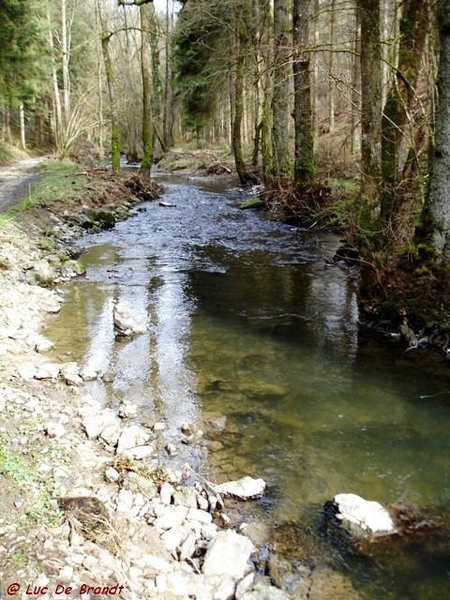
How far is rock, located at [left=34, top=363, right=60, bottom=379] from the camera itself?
587 cm

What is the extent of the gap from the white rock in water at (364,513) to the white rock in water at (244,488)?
0.61 metres

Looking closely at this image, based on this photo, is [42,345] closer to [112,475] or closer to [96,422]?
[96,422]

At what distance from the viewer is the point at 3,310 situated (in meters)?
7.82

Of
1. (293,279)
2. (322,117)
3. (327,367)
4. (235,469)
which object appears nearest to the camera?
(235,469)

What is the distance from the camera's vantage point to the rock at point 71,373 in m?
5.98

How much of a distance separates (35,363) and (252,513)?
332cm

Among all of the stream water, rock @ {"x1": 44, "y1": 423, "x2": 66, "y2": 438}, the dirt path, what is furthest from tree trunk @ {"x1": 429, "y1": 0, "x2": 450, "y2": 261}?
the dirt path

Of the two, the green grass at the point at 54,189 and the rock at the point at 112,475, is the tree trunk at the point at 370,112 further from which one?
the green grass at the point at 54,189

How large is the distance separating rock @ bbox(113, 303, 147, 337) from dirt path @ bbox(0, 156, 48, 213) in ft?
26.2

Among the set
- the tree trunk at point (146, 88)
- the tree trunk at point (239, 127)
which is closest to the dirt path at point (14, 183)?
the tree trunk at point (146, 88)

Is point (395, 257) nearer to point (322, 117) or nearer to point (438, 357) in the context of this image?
point (438, 357)

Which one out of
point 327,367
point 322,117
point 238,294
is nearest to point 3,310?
point 238,294

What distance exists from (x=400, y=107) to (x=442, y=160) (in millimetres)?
1417

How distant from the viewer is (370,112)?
784 centimetres
